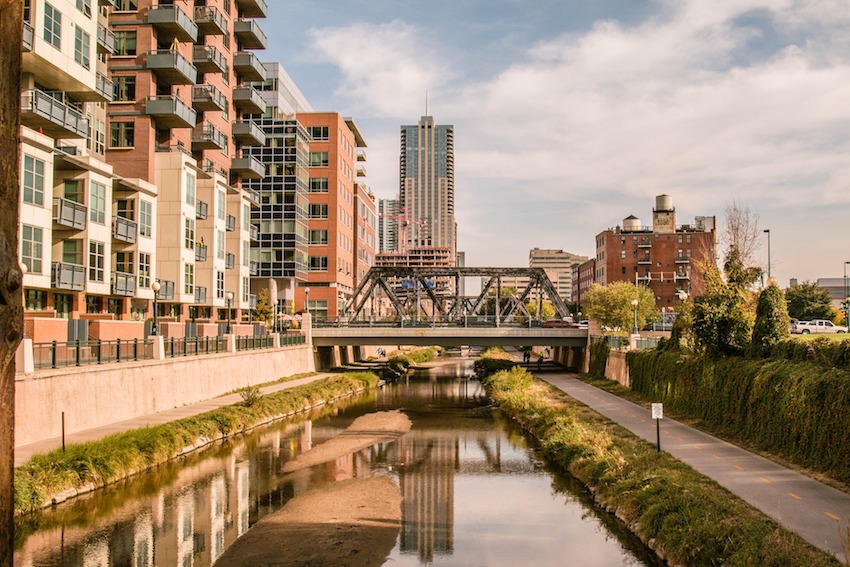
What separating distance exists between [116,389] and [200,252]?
92.1 ft

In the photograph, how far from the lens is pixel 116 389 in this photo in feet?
101

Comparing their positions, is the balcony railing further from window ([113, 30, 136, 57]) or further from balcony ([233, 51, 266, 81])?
balcony ([233, 51, 266, 81])

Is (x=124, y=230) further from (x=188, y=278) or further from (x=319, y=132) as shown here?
(x=319, y=132)

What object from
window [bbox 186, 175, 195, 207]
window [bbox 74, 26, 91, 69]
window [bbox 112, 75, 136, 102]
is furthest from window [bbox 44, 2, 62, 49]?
window [bbox 186, 175, 195, 207]

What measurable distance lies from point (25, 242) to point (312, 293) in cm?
5941

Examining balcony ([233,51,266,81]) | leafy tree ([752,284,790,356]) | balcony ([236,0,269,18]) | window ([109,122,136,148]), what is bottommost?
leafy tree ([752,284,790,356])

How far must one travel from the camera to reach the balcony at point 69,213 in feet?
125

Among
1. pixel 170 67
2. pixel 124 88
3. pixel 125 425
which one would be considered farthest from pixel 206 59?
pixel 125 425

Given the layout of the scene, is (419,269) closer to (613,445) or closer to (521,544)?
(613,445)

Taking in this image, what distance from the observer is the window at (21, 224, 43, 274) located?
34.2m

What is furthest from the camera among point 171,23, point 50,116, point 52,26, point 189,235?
point 189,235

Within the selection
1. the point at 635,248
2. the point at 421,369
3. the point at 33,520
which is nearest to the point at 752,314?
the point at 33,520

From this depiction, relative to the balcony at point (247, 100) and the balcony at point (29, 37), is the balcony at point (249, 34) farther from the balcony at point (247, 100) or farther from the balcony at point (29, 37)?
the balcony at point (29, 37)

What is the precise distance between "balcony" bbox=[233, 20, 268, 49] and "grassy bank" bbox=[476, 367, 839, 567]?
49.0 m
